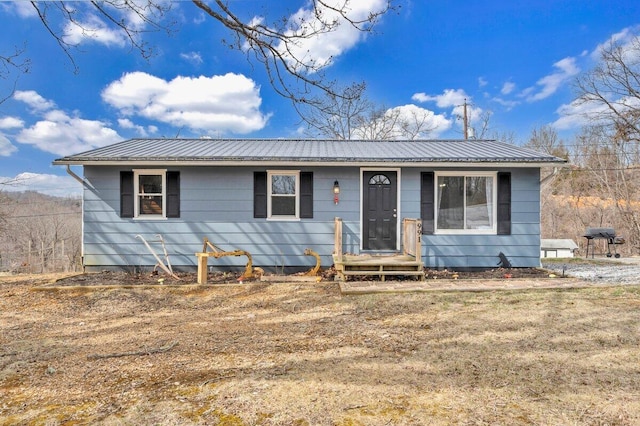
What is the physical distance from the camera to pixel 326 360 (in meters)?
3.11

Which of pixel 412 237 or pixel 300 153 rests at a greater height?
pixel 300 153

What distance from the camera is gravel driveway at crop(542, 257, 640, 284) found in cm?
679

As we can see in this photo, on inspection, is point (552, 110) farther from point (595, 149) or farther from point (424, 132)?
point (424, 132)

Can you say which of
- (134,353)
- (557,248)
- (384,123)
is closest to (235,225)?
(134,353)

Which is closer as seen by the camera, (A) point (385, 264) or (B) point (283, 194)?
(A) point (385, 264)

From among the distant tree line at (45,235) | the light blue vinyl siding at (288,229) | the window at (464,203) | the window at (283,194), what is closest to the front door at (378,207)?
the light blue vinyl siding at (288,229)

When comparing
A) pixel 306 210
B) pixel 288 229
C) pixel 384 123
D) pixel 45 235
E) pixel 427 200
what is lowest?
pixel 45 235

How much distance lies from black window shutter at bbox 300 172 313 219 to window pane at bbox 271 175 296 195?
0.22 m

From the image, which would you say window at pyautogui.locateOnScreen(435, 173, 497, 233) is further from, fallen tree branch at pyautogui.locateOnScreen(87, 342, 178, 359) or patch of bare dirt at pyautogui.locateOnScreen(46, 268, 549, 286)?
fallen tree branch at pyautogui.locateOnScreen(87, 342, 178, 359)

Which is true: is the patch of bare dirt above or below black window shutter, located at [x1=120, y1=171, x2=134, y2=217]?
below

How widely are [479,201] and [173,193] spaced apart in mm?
7204

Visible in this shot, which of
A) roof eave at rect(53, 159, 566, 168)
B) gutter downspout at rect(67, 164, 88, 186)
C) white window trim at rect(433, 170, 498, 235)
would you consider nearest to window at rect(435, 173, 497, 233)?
white window trim at rect(433, 170, 498, 235)

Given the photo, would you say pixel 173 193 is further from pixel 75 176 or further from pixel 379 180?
pixel 379 180

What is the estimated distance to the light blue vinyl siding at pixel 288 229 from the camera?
7.91m
